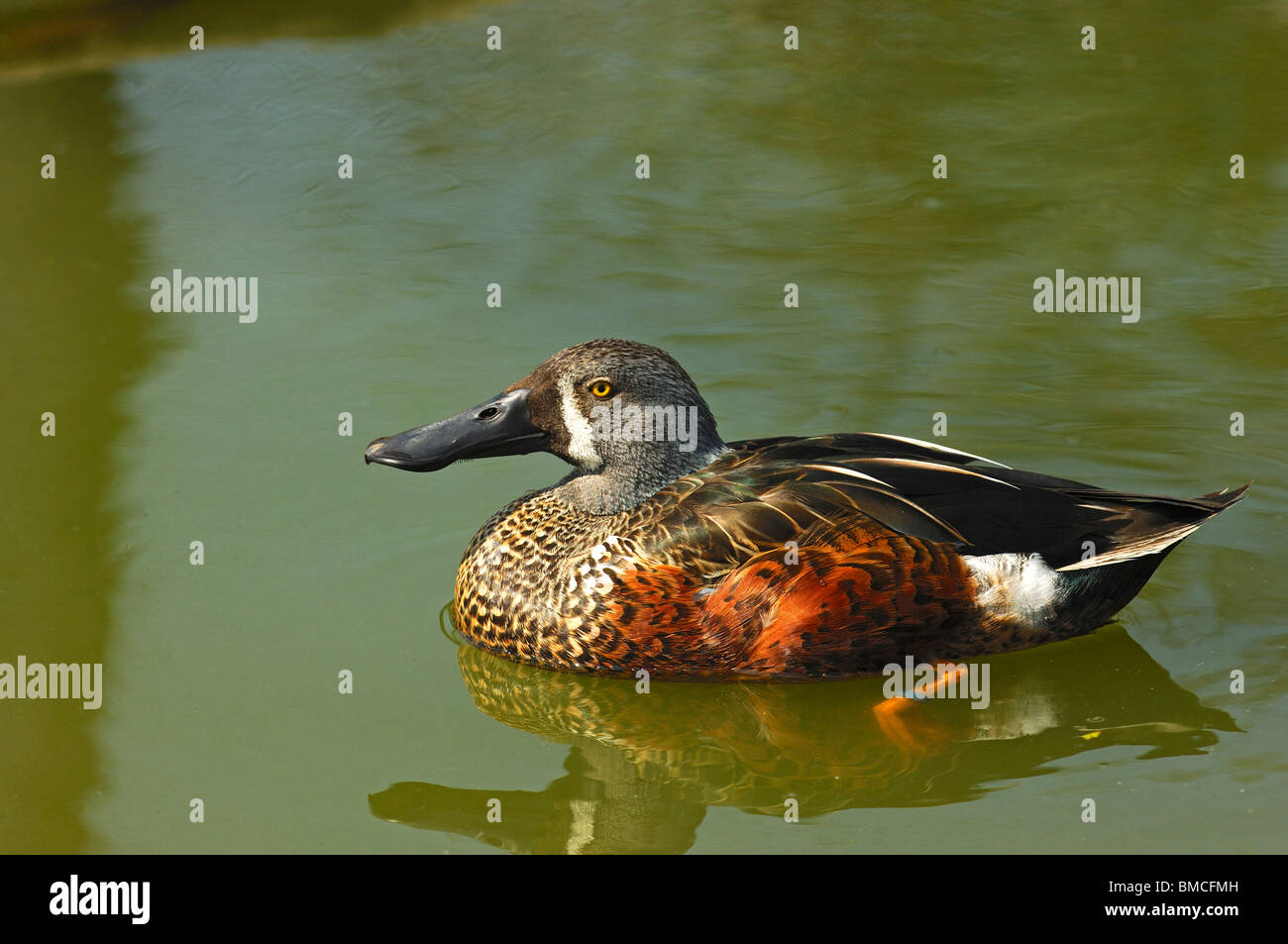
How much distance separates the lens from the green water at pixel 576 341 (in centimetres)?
539

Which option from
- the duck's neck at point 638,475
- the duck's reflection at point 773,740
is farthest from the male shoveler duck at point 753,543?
the duck's reflection at point 773,740

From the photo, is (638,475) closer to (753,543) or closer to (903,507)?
(753,543)

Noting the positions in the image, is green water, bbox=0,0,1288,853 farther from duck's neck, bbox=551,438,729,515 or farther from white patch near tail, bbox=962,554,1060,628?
duck's neck, bbox=551,438,729,515

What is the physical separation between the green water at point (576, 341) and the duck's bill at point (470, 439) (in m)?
0.70

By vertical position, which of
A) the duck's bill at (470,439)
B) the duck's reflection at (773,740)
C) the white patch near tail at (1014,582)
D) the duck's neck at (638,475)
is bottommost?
the duck's reflection at (773,740)

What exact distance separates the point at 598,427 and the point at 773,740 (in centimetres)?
133

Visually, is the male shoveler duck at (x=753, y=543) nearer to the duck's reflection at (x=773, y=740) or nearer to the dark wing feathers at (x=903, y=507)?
the dark wing feathers at (x=903, y=507)

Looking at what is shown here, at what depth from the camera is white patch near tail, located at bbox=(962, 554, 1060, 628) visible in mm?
5875

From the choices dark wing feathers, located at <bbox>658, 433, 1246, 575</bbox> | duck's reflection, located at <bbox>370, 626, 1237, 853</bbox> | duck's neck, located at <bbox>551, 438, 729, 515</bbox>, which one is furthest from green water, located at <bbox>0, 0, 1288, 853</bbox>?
duck's neck, located at <bbox>551, 438, 729, 515</bbox>

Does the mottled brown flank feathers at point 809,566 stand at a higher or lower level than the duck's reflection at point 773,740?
higher

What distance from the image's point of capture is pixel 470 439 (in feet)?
20.1

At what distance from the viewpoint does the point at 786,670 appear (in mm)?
5844

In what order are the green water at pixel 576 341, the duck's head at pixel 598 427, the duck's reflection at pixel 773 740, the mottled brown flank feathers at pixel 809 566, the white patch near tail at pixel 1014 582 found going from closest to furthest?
the duck's reflection at pixel 773 740 < the green water at pixel 576 341 < the mottled brown flank feathers at pixel 809 566 < the white patch near tail at pixel 1014 582 < the duck's head at pixel 598 427

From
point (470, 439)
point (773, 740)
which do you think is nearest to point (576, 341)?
point (470, 439)
